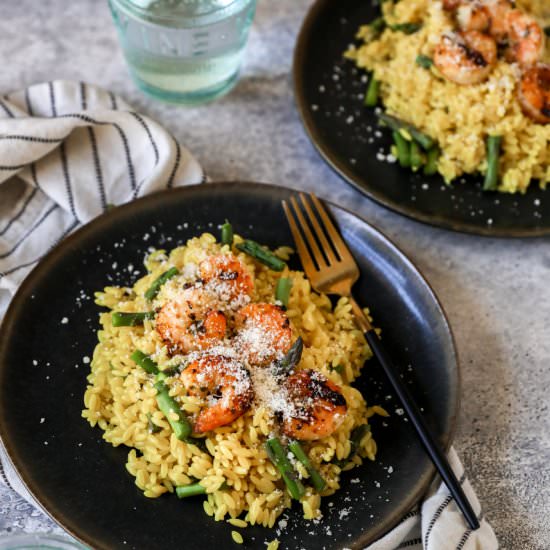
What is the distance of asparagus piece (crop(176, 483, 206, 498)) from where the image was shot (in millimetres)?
1822

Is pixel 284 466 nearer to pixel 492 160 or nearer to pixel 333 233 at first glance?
pixel 333 233

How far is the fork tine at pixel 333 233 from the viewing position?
2.23 meters

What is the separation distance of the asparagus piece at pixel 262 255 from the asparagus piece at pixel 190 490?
614 millimetres

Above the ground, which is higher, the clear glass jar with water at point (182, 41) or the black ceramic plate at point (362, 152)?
the clear glass jar with water at point (182, 41)

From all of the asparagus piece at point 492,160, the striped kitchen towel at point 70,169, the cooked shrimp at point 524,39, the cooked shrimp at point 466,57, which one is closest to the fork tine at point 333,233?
the striped kitchen towel at point 70,169

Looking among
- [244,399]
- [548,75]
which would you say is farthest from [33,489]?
[548,75]

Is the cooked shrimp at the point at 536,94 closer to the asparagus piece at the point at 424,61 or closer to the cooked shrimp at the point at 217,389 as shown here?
the asparagus piece at the point at 424,61

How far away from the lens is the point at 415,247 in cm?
253

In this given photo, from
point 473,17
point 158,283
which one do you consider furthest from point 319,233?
point 473,17

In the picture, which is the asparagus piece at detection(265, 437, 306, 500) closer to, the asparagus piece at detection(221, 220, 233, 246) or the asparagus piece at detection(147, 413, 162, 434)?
the asparagus piece at detection(147, 413, 162, 434)

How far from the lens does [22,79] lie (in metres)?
2.87

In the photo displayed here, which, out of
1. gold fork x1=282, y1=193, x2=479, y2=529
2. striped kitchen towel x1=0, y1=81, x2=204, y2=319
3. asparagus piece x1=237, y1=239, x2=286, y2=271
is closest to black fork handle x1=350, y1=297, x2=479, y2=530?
gold fork x1=282, y1=193, x2=479, y2=529

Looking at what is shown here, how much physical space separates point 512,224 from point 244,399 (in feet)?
3.53

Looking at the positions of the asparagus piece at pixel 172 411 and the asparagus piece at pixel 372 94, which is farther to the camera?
the asparagus piece at pixel 372 94
